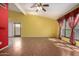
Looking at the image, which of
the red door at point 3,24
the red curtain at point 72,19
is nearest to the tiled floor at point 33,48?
the red door at point 3,24

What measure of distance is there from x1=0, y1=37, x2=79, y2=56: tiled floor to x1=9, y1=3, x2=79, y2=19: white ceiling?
408mm

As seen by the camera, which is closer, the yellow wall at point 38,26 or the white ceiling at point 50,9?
the white ceiling at point 50,9

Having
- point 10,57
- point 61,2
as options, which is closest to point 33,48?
point 10,57

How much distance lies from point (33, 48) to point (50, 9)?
2.26ft

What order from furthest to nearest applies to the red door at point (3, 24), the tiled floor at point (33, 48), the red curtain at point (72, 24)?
1. the red curtain at point (72, 24)
2. the tiled floor at point (33, 48)
3. the red door at point (3, 24)

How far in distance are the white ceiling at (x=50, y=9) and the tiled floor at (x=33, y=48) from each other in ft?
1.34

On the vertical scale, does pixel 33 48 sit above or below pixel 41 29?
below

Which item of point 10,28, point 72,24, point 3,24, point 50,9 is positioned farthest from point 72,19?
point 3,24

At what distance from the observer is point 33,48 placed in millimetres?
2535

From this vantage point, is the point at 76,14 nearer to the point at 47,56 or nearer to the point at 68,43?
the point at 68,43

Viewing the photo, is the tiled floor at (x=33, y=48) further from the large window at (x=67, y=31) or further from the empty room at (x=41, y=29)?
the large window at (x=67, y=31)

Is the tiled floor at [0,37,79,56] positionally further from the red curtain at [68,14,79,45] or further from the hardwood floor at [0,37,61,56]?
the red curtain at [68,14,79,45]

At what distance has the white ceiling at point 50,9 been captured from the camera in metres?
2.37

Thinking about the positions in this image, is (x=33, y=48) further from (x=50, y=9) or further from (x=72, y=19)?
(x=72, y=19)
